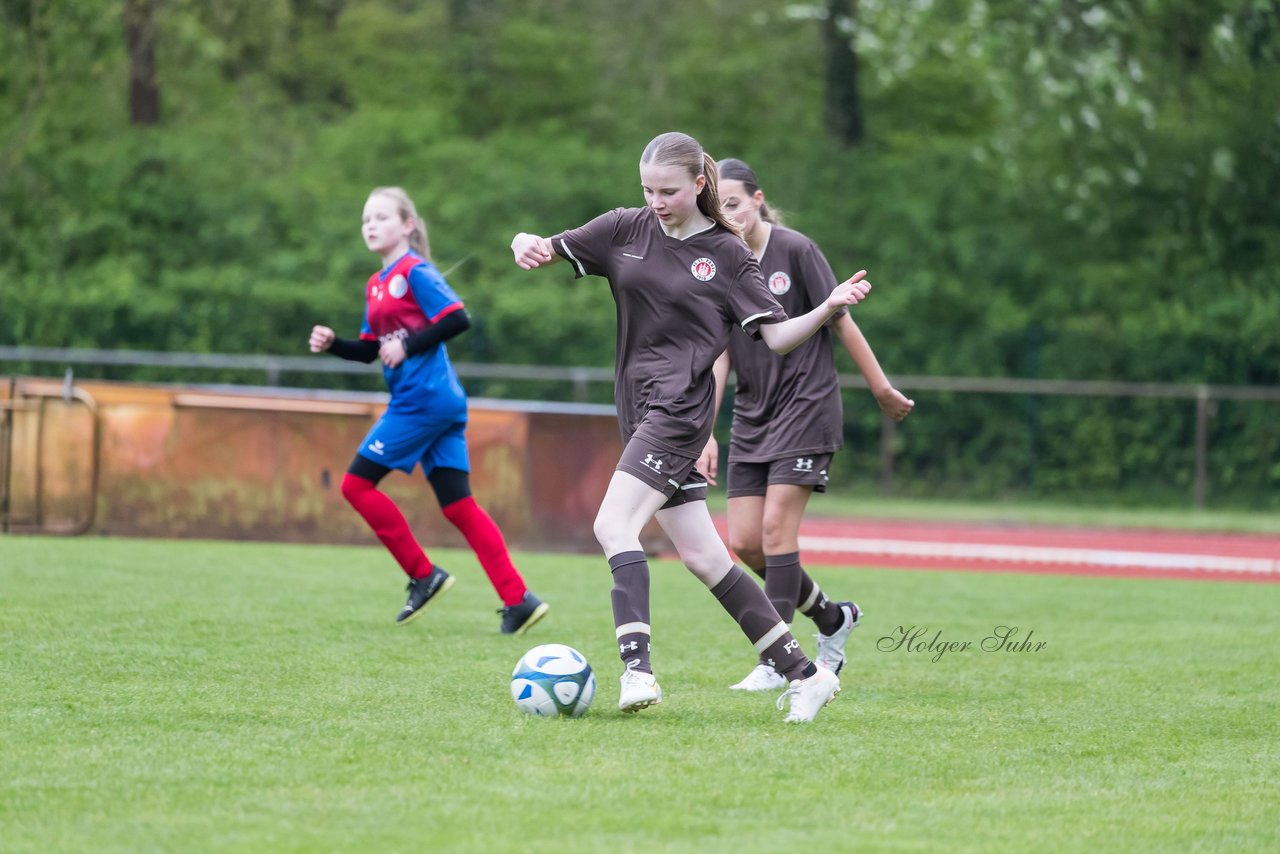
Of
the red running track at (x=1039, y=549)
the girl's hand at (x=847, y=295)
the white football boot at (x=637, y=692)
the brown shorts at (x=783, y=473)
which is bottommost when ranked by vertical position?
the red running track at (x=1039, y=549)

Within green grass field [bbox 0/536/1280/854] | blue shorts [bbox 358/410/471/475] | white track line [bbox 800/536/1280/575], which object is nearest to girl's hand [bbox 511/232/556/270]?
green grass field [bbox 0/536/1280/854]

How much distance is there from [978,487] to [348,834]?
18161 mm

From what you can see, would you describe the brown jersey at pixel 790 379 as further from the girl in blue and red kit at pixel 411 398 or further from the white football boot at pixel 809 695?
the girl in blue and red kit at pixel 411 398

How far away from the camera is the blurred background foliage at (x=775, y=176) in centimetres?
2111

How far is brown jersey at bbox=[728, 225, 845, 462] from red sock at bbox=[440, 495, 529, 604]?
63.6 inches

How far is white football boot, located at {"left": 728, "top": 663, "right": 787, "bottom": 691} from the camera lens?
262 inches

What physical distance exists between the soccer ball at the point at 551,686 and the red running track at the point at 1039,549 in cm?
779

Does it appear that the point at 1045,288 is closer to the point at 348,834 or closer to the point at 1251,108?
the point at 1251,108

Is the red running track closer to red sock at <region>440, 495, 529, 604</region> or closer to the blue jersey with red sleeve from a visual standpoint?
red sock at <region>440, 495, 529, 604</region>

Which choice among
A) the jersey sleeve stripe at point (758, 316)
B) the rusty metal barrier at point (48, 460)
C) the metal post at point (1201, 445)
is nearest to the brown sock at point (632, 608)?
the jersey sleeve stripe at point (758, 316)

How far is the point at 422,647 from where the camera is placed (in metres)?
7.59

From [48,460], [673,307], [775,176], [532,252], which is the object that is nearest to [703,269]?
[673,307]

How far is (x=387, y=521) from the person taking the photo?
27.9 feet

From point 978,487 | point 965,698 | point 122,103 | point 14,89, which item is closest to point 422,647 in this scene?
point 965,698
